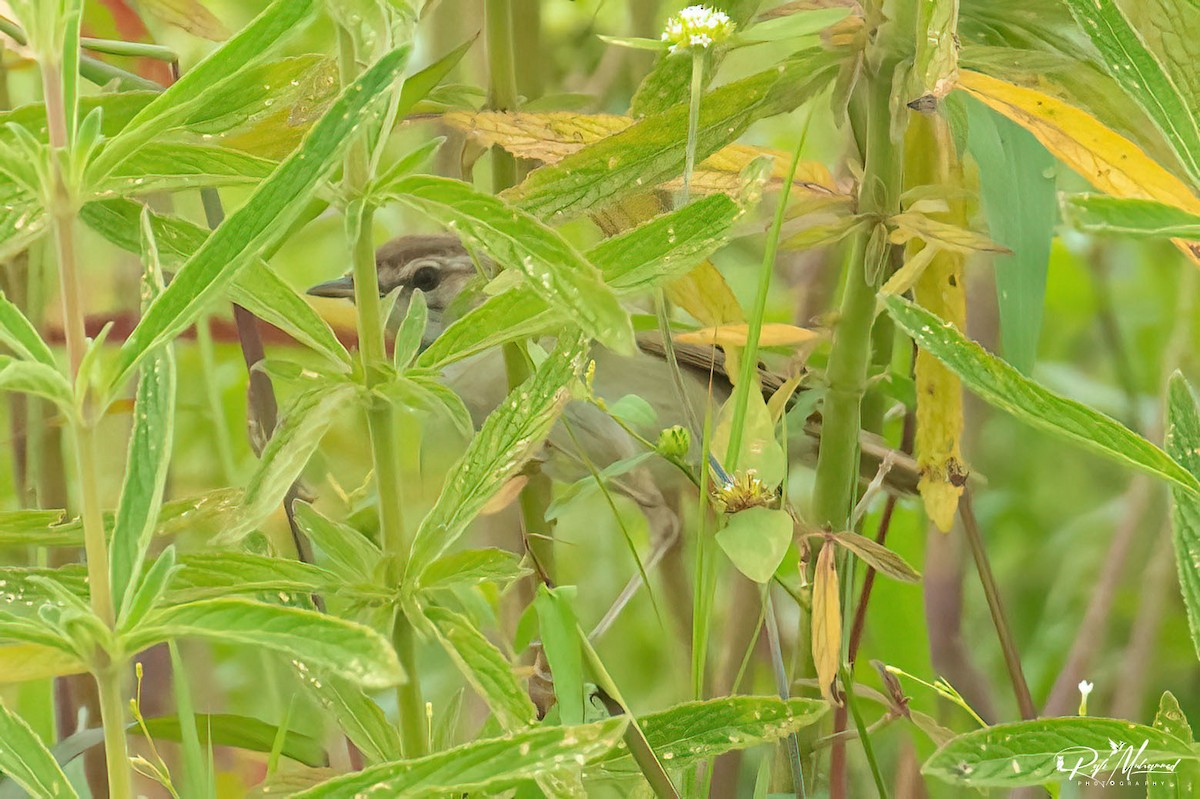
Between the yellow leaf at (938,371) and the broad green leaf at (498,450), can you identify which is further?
the yellow leaf at (938,371)

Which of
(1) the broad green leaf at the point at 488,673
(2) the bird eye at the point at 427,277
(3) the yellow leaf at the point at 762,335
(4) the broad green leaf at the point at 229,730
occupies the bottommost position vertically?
(4) the broad green leaf at the point at 229,730

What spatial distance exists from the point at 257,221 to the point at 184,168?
0.11m

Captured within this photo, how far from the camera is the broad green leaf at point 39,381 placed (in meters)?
0.32

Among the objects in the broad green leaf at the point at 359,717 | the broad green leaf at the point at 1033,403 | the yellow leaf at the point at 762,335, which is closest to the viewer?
the broad green leaf at the point at 1033,403

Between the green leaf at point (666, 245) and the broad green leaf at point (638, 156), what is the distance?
0.10 m

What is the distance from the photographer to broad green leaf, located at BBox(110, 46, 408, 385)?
1.15 ft

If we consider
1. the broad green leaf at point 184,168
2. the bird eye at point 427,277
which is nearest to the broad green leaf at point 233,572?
the broad green leaf at point 184,168

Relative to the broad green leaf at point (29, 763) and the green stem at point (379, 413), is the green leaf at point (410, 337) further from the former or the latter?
the broad green leaf at point (29, 763)

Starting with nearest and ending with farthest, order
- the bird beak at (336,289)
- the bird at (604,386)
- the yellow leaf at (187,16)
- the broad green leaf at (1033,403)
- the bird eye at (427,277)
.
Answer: the broad green leaf at (1033,403), the yellow leaf at (187,16), the bird at (604,386), the bird beak at (336,289), the bird eye at (427,277)

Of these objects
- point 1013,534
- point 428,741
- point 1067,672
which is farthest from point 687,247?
point 1013,534

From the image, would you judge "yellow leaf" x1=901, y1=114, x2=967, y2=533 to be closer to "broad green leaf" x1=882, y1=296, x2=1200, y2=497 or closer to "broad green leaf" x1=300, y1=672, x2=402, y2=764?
"broad green leaf" x1=882, y1=296, x2=1200, y2=497

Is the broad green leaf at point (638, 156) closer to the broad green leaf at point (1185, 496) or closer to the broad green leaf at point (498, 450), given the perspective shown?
the broad green leaf at point (498, 450)

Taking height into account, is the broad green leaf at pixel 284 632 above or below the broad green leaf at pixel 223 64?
below

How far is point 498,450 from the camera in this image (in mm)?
476
